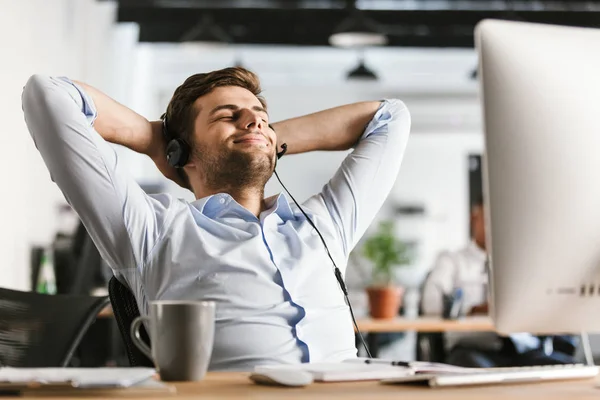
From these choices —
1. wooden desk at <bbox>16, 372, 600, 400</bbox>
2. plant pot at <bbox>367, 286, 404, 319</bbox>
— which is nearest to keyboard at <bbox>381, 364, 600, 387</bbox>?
wooden desk at <bbox>16, 372, 600, 400</bbox>

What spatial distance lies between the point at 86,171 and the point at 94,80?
543cm

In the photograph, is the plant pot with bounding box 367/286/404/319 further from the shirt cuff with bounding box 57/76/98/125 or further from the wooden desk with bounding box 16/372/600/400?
the wooden desk with bounding box 16/372/600/400

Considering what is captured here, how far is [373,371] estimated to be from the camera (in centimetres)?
118

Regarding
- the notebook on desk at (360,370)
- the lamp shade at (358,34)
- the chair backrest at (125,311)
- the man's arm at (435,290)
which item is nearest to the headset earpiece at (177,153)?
the chair backrest at (125,311)

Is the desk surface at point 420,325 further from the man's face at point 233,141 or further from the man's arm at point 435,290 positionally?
the man's face at point 233,141

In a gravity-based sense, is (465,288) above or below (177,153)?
below

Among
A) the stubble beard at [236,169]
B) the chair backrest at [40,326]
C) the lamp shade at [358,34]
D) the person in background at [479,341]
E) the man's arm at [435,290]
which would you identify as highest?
the lamp shade at [358,34]

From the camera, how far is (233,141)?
2031mm

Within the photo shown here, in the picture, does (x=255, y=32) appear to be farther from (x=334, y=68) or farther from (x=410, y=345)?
(x=410, y=345)

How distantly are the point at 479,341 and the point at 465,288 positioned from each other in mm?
402

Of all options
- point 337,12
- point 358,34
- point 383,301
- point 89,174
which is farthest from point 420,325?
point 337,12

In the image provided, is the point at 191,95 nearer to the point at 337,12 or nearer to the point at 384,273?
the point at 384,273

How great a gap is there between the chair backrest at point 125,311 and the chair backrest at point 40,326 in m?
0.31

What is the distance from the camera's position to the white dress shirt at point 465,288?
4555mm
